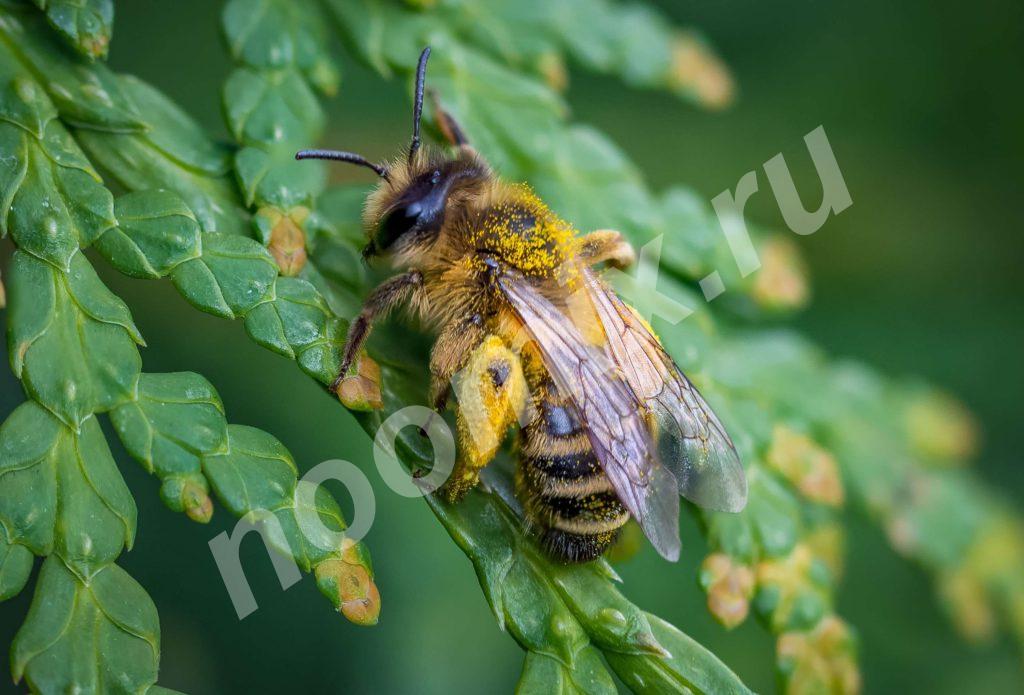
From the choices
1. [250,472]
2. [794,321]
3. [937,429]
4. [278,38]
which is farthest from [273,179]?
[794,321]

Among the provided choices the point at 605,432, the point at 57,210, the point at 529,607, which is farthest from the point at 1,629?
the point at 605,432

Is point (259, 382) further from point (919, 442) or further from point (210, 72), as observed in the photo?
point (919, 442)

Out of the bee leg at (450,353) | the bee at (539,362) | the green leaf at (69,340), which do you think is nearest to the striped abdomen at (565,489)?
the bee at (539,362)

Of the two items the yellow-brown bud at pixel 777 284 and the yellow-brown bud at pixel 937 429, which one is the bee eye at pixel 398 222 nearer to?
the yellow-brown bud at pixel 777 284

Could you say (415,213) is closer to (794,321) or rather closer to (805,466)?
(805,466)

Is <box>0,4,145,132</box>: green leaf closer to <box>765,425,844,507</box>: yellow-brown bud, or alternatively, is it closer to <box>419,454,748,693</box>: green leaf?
<box>419,454,748,693</box>: green leaf

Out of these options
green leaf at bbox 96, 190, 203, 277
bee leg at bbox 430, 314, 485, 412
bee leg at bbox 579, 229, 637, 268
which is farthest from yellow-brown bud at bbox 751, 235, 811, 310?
green leaf at bbox 96, 190, 203, 277
